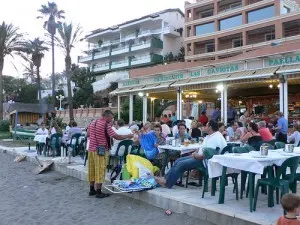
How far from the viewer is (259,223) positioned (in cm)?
465

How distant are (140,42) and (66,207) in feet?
164

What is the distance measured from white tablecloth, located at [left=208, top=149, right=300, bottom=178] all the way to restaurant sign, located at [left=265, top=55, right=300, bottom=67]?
10.4m

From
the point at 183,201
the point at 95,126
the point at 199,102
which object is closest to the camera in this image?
the point at 183,201

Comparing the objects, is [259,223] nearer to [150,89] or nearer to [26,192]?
[26,192]

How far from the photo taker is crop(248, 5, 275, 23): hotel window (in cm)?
3667

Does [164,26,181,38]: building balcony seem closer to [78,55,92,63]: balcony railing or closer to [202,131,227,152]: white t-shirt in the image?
[78,55,92,63]: balcony railing

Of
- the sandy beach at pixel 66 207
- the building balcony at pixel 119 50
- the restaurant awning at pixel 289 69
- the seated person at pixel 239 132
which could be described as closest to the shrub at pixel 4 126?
the sandy beach at pixel 66 207

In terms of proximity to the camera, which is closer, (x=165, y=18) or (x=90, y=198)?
(x=90, y=198)

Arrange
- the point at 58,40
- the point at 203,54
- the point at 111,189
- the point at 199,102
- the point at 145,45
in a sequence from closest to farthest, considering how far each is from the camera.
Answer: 1. the point at 111,189
2. the point at 199,102
3. the point at 58,40
4. the point at 203,54
5. the point at 145,45

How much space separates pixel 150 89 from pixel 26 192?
14.0m

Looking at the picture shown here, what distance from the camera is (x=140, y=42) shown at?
55312 millimetres

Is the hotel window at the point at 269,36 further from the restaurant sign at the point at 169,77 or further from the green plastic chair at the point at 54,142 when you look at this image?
the green plastic chair at the point at 54,142

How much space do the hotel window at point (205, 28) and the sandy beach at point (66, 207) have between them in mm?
36145

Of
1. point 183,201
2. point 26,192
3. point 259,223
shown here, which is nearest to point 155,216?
point 183,201
